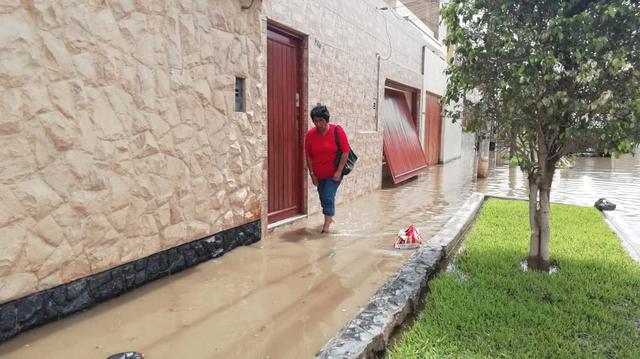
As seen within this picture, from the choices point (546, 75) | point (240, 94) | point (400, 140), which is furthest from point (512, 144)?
point (400, 140)

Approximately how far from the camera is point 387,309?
3.16 metres

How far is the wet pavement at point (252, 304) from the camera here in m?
2.79

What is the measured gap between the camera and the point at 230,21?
4637mm

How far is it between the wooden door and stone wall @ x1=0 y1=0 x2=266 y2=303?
37.6ft

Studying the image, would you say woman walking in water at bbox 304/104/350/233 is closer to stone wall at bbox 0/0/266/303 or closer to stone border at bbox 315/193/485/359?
stone wall at bbox 0/0/266/303

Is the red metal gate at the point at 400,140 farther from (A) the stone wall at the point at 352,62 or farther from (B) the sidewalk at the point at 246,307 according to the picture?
(B) the sidewalk at the point at 246,307

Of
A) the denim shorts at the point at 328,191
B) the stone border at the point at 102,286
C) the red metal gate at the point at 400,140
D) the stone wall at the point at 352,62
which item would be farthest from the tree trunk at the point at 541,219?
the red metal gate at the point at 400,140

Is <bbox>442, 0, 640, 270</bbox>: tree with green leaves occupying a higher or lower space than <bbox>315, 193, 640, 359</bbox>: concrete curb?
higher

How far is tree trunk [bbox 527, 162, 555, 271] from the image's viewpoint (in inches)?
168

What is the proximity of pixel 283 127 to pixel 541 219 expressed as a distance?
3.26 m

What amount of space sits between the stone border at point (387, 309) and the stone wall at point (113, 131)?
187 centimetres

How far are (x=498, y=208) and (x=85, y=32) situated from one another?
21.2ft

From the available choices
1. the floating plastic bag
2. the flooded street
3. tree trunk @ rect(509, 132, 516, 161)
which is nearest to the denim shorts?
the floating plastic bag

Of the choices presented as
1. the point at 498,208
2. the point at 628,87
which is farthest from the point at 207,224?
the point at 498,208
